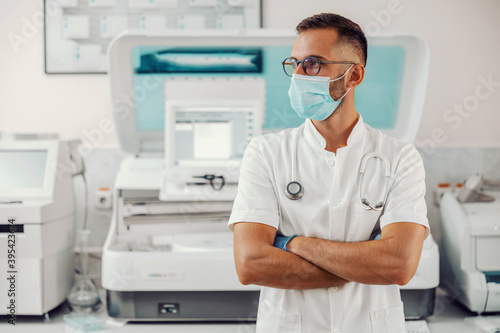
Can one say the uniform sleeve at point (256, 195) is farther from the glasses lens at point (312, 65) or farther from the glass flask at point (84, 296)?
the glass flask at point (84, 296)

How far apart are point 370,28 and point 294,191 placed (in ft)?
4.74

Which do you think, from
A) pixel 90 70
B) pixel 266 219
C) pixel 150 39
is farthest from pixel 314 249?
pixel 90 70

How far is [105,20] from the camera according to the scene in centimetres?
233

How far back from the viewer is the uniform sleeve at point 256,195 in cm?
112

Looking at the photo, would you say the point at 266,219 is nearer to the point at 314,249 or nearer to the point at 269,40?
the point at 314,249

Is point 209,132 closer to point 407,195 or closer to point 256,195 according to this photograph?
point 256,195

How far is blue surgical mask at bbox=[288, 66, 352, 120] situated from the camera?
115 centimetres

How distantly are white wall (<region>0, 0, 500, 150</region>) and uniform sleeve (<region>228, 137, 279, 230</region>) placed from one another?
4.32 ft

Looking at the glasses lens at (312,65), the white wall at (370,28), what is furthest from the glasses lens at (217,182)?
the glasses lens at (312,65)

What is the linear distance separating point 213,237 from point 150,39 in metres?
0.77

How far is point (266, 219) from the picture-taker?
1.12 meters

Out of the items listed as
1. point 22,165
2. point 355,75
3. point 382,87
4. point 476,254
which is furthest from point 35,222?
point 476,254

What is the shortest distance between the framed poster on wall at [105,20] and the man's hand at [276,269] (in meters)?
1.49

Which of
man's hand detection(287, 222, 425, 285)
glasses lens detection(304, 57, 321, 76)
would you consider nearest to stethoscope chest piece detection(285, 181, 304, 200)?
man's hand detection(287, 222, 425, 285)
